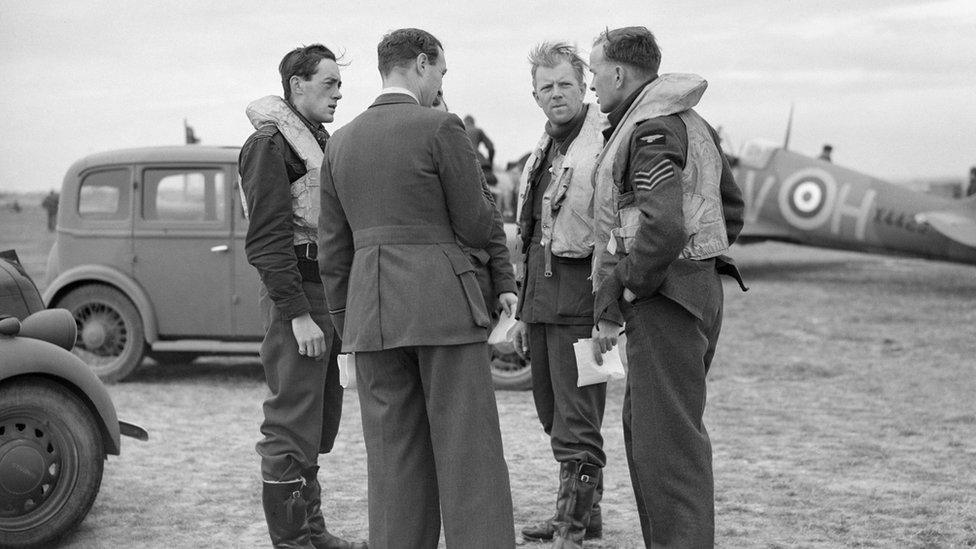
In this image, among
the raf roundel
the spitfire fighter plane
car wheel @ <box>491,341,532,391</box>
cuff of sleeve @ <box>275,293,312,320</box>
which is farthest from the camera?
the raf roundel

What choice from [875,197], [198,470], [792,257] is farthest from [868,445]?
[792,257]

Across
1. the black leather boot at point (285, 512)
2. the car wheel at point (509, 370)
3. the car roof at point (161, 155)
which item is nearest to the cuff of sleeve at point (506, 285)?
the black leather boot at point (285, 512)

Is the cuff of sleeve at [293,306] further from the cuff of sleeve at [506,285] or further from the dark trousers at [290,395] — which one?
the cuff of sleeve at [506,285]

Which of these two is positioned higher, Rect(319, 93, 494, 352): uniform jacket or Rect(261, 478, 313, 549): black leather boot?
Rect(319, 93, 494, 352): uniform jacket

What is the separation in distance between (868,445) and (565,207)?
3.10 metres

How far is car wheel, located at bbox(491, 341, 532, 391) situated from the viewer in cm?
840

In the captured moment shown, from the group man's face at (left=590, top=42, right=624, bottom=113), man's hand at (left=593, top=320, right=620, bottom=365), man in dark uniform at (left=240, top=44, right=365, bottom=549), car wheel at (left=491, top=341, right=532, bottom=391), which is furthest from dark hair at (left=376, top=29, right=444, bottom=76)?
car wheel at (left=491, top=341, right=532, bottom=391)

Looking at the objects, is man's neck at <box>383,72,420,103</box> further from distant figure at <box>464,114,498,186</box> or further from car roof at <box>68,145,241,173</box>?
distant figure at <box>464,114,498,186</box>

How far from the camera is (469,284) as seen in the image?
11.9 ft

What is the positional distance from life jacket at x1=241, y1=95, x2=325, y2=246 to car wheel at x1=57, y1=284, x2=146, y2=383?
488 centimetres

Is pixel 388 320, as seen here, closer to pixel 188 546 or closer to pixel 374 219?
pixel 374 219

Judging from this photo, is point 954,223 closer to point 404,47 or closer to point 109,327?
point 109,327

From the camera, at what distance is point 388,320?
3.60 m

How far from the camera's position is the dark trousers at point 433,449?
3.62 metres
